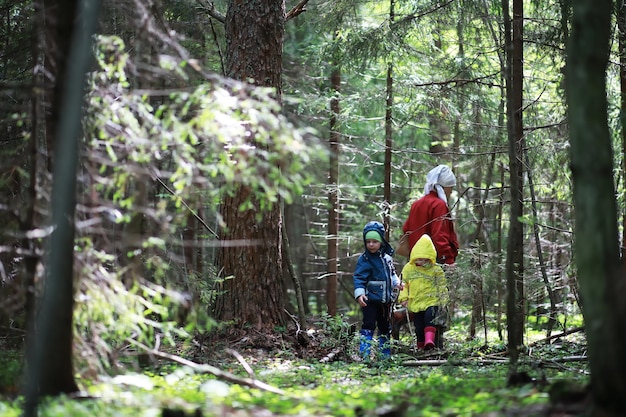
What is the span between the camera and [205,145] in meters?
5.43

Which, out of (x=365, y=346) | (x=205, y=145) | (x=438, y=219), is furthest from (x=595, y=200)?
(x=438, y=219)

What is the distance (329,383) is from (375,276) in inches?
110

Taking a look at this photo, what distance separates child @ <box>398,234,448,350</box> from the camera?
8.49 m

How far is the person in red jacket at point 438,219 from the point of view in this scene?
9.16m

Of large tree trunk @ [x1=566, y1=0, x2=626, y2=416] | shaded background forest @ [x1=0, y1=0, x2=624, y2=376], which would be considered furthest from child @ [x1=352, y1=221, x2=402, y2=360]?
large tree trunk @ [x1=566, y1=0, x2=626, y2=416]

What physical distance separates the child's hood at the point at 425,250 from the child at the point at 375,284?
51cm

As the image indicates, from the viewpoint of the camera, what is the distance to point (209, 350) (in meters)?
7.38

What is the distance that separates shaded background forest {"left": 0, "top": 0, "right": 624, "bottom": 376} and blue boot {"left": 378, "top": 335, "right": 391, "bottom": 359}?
3.54ft

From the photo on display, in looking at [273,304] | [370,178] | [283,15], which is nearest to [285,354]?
[273,304]

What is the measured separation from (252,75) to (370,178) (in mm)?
10560

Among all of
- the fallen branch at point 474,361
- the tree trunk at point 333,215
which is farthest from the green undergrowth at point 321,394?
the tree trunk at point 333,215

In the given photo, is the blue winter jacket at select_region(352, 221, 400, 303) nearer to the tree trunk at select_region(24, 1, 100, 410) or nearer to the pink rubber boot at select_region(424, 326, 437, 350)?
the pink rubber boot at select_region(424, 326, 437, 350)

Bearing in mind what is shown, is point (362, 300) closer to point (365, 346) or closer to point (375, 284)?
point (375, 284)

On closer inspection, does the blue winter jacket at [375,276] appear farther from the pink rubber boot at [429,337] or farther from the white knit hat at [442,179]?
the white knit hat at [442,179]
